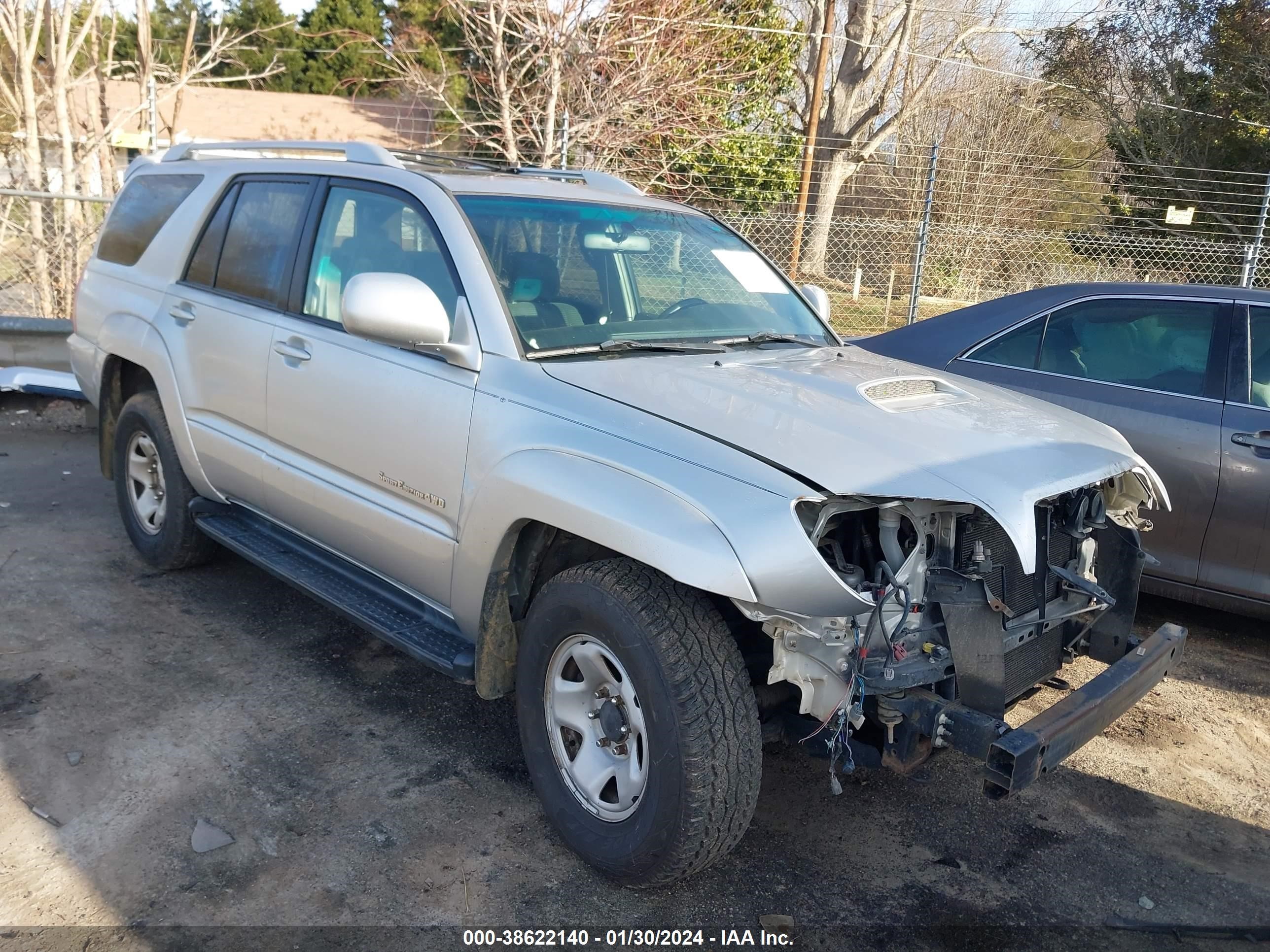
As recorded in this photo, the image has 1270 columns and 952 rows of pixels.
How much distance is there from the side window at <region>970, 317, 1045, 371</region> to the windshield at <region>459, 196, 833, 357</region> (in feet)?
4.37

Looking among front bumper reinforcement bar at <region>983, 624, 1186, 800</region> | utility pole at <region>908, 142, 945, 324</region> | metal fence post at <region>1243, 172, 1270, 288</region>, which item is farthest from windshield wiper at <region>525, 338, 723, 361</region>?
metal fence post at <region>1243, 172, 1270, 288</region>

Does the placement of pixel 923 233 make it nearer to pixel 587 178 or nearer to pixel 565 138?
pixel 565 138

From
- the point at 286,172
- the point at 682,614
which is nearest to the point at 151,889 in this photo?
the point at 682,614

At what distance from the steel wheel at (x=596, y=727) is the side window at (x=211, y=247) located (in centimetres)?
264

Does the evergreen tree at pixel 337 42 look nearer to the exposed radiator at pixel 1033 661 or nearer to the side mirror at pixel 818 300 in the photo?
the side mirror at pixel 818 300

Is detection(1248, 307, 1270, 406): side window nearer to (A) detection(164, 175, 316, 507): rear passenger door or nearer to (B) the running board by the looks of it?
(B) the running board

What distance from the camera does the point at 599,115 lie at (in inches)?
434

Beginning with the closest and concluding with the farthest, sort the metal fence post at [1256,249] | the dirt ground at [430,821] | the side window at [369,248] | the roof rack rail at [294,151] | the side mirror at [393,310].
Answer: the dirt ground at [430,821], the side mirror at [393,310], the side window at [369,248], the roof rack rail at [294,151], the metal fence post at [1256,249]

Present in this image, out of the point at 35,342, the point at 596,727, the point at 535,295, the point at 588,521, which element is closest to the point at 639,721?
the point at 596,727

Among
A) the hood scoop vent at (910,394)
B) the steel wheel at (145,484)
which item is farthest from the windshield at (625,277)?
the steel wheel at (145,484)

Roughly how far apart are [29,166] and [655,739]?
9559 millimetres

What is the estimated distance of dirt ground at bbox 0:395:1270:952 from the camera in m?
2.79

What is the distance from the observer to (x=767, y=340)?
3.82 metres

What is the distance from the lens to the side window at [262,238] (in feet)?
13.5
